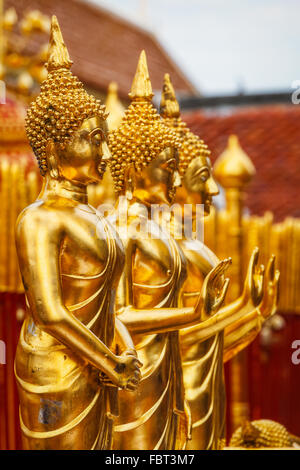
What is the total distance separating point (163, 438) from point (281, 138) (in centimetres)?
446

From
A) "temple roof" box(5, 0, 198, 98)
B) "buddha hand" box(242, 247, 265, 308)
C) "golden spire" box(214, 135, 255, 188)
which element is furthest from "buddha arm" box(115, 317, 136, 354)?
"temple roof" box(5, 0, 198, 98)

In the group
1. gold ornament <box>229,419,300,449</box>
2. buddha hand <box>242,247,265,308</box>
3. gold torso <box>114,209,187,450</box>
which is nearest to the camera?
gold torso <box>114,209,187,450</box>

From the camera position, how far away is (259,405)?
5.32m

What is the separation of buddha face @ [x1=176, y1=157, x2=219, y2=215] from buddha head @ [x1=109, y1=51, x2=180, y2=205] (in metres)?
0.24

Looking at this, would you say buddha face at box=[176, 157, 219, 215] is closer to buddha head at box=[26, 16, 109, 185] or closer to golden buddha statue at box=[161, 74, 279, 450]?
golden buddha statue at box=[161, 74, 279, 450]

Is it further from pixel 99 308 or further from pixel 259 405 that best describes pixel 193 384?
pixel 259 405

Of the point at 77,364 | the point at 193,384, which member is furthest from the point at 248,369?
the point at 77,364

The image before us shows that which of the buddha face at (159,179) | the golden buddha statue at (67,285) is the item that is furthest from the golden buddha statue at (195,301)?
the golden buddha statue at (67,285)

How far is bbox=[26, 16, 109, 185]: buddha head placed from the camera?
2.75 metres

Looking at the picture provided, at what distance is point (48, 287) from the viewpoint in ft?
8.64

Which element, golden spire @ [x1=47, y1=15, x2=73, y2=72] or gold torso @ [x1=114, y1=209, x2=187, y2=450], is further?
gold torso @ [x1=114, y1=209, x2=187, y2=450]

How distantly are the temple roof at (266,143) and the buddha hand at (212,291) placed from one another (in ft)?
13.4

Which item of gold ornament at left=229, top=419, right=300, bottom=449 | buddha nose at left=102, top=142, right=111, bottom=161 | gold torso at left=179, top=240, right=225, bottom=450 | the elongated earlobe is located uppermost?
buddha nose at left=102, top=142, right=111, bottom=161

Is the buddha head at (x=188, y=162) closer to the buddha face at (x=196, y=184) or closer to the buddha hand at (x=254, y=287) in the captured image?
the buddha face at (x=196, y=184)
